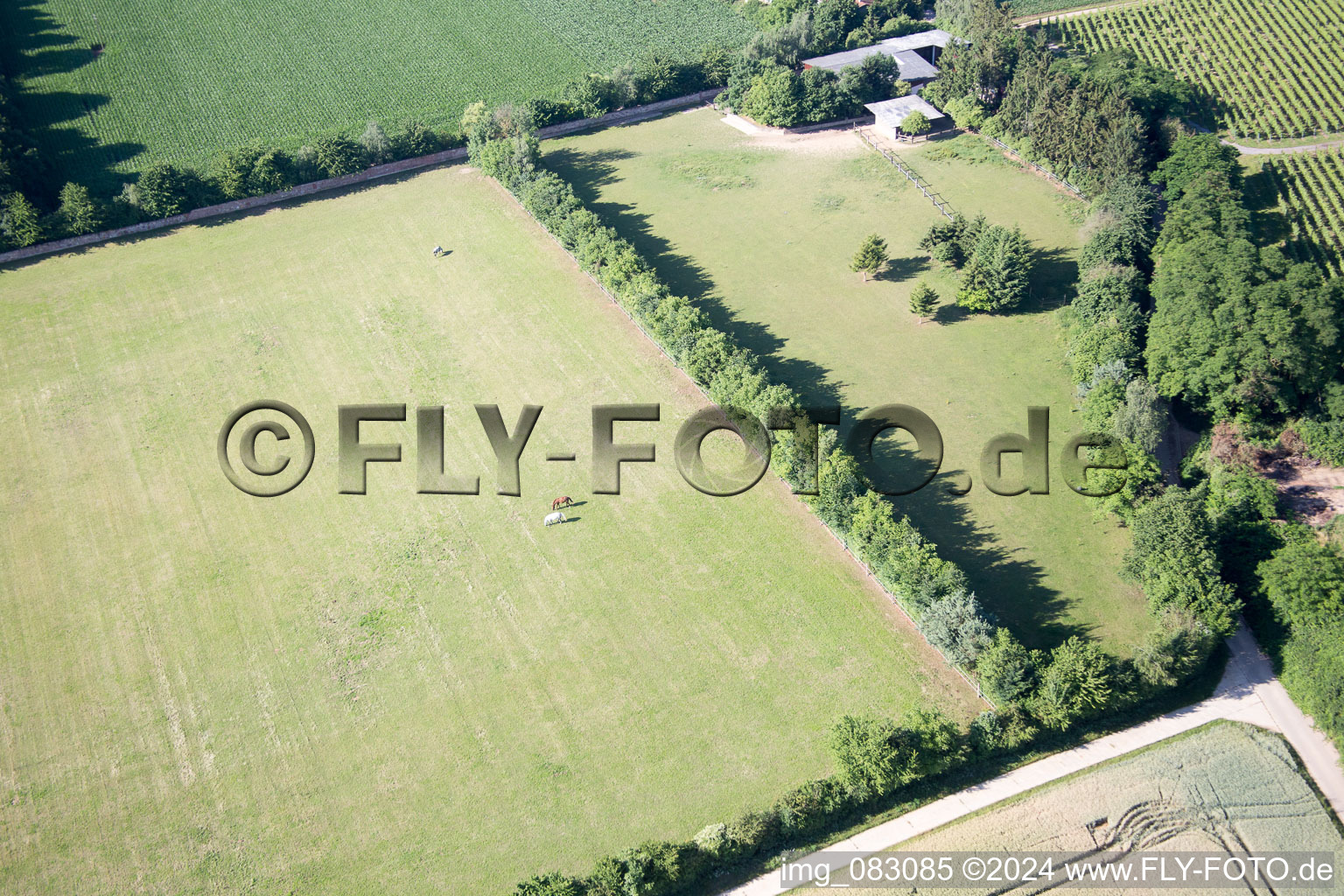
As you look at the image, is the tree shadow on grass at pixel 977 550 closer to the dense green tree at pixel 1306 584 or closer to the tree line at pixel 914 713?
the tree line at pixel 914 713

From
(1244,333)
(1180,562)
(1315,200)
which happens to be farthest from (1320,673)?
(1315,200)

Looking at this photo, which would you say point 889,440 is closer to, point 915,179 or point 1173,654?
point 1173,654

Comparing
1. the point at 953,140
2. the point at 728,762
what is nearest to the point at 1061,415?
the point at 728,762

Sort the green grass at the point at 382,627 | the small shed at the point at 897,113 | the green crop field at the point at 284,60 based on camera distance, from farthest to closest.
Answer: the green crop field at the point at 284,60
the small shed at the point at 897,113
the green grass at the point at 382,627

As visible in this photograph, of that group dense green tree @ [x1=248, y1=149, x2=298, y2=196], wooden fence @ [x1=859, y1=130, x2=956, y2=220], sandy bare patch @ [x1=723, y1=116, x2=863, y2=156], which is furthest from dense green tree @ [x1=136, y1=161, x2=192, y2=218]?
wooden fence @ [x1=859, y1=130, x2=956, y2=220]

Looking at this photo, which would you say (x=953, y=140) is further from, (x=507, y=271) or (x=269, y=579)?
(x=269, y=579)

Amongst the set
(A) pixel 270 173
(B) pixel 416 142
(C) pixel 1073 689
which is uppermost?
(B) pixel 416 142

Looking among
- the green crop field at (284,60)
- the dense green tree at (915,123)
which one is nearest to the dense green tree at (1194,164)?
the dense green tree at (915,123)

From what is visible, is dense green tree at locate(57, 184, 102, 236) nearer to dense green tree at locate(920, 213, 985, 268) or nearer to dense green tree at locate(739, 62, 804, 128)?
dense green tree at locate(739, 62, 804, 128)
